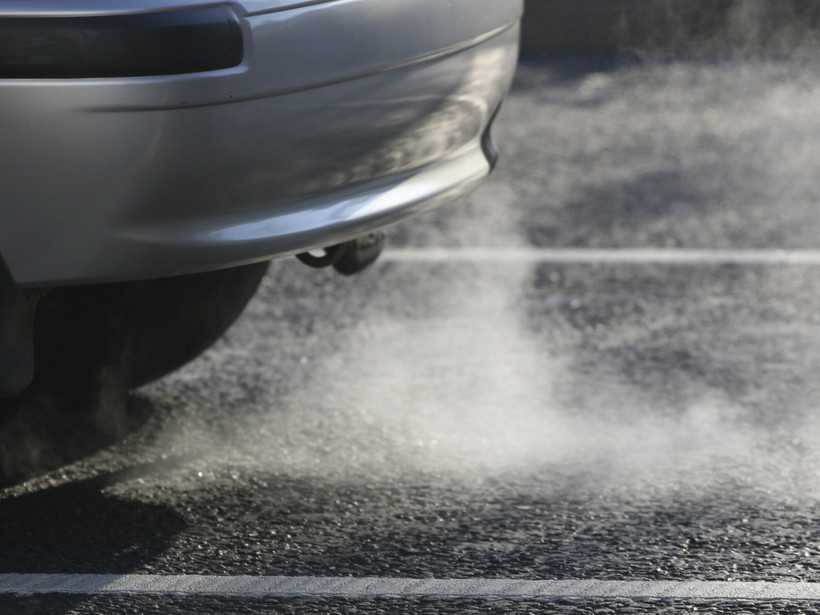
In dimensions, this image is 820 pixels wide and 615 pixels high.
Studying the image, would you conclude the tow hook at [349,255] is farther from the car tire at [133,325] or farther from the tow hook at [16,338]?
the tow hook at [16,338]

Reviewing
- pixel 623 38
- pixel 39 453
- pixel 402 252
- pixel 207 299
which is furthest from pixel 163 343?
pixel 623 38

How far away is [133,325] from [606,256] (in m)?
2.14

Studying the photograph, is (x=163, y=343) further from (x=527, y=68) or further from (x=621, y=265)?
(x=527, y=68)

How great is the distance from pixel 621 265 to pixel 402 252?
794 mm

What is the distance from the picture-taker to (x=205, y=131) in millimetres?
2852

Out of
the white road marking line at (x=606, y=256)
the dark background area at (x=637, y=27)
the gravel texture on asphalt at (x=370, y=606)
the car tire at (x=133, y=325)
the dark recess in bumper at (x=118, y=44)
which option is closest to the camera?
the dark recess in bumper at (x=118, y=44)

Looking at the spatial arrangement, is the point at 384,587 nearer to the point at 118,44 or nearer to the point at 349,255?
the point at 349,255

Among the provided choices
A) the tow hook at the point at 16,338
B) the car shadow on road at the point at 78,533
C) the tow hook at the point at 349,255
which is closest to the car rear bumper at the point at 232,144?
the tow hook at the point at 16,338

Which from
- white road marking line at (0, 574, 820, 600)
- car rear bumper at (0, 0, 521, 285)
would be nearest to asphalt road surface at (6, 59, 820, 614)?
white road marking line at (0, 574, 820, 600)

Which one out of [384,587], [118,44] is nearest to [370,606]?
[384,587]

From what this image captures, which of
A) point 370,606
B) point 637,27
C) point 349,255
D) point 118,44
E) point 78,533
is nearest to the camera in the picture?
point 118,44

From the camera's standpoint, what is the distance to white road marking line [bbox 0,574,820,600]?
2.92 metres

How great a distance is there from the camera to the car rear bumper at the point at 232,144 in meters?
2.75

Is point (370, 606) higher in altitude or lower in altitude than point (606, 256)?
higher
